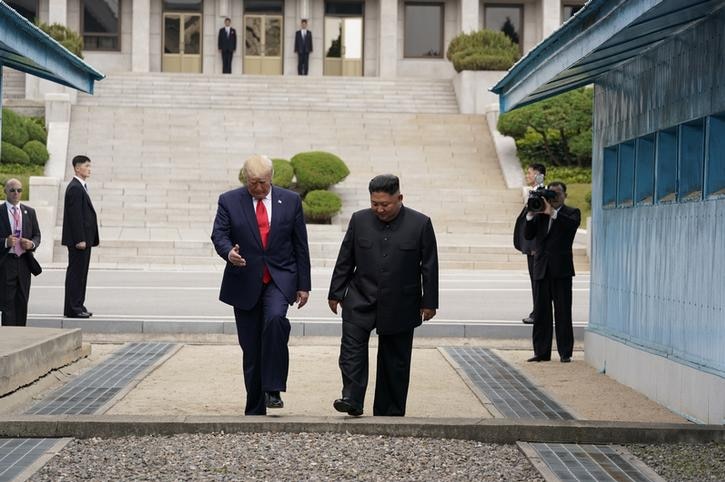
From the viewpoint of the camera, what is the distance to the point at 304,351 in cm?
1395

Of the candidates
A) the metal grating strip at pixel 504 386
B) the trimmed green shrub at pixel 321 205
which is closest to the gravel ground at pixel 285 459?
the metal grating strip at pixel 504 386

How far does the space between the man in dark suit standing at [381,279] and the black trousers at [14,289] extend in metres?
5.59

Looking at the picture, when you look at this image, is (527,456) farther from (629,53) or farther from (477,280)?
(477,280)

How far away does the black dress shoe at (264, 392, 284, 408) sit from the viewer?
353 inches

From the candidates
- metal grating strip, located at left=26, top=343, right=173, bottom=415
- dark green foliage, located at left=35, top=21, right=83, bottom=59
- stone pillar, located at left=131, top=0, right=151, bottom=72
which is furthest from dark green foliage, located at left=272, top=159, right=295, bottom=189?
stone pillar, located at left=131, top=0, right=151, bottom=72

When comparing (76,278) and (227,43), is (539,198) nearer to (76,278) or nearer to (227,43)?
(76,278)

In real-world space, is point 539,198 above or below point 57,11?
below

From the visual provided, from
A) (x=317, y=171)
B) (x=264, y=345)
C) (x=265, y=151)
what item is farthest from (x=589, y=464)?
(x=265, y=151)

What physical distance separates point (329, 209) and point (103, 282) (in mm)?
8280

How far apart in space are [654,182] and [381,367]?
10.5 ft

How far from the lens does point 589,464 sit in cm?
779

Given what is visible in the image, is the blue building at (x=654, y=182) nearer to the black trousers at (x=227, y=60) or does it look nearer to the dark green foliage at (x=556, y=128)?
the dark green foliage at (x=556, y=128)

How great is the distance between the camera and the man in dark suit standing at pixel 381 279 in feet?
29.0

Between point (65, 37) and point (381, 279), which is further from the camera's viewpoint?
point (65, 37)
